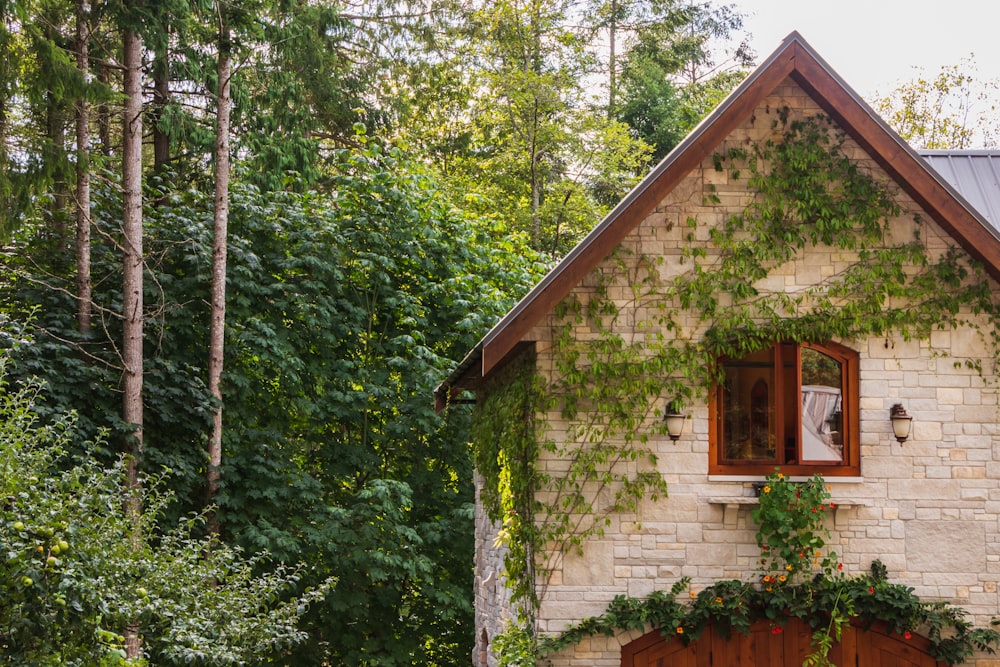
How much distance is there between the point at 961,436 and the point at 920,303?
1.19m

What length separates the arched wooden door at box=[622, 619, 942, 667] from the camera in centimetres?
910

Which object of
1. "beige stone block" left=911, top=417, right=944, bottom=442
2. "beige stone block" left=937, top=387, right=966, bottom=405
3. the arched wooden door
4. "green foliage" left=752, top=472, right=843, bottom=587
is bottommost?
the arched wooden door

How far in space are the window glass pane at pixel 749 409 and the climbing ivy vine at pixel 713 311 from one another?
0.66 ft

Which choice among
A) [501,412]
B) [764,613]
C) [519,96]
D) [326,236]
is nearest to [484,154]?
[519,96]

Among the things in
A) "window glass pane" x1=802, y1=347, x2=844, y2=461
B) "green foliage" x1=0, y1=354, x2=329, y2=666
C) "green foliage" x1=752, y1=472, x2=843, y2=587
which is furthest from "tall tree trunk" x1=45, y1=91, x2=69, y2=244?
"green foliage" x1=752, y1=472, x2=843, y2=587

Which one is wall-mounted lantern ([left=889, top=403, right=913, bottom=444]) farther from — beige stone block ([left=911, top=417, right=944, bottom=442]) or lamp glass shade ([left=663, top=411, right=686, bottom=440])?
lamp glass shade ([left=663, top=411, right=686, bottom=440])

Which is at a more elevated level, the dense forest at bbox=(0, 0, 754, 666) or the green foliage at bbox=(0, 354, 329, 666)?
the dense forest at bbox=(0, 0, 754, 666)

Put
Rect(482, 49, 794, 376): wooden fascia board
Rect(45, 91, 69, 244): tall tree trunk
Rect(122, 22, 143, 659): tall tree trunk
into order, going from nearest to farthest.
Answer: Rect(482, 49, 794, 376): wooden fascia board, Rect(45, 91, 69, 244): tall tree trunk, Rect(122, 22, 143, 659): tall tree trunk

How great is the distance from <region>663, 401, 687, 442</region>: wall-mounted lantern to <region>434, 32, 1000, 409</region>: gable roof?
135cm

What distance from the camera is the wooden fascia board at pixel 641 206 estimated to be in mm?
8750

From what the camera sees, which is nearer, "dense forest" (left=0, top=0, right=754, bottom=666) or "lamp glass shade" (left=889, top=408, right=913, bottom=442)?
"lamp glass shade" (left=889, top=408, right=913, bottom=442)

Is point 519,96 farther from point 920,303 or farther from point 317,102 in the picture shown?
point 920,303

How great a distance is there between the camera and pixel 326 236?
1741 centimetres

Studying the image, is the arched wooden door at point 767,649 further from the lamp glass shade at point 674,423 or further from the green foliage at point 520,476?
the lamp glass shade at point 674,423
